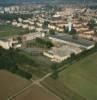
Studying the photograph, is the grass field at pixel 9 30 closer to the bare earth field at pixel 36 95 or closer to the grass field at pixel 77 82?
the grass field at pixel 77 82

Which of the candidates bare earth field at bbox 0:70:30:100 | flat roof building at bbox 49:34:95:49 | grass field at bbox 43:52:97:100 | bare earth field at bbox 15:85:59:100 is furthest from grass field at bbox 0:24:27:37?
bare earth field at bbox 15:85:59:100

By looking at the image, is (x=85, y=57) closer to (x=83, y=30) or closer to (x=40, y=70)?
(x=40, y=70)

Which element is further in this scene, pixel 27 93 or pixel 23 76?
pixel 23 76

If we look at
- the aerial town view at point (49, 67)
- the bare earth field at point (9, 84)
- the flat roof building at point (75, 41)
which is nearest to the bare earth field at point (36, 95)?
the aerial town view at point (49, 67)

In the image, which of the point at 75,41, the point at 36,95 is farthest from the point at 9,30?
the point at 36,95

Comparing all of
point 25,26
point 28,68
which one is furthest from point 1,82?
point 25,26

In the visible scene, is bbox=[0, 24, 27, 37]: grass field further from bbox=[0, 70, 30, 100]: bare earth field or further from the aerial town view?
bbox=[0, 70, 30, 100]: bare earth field
